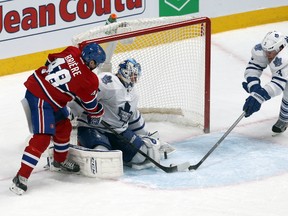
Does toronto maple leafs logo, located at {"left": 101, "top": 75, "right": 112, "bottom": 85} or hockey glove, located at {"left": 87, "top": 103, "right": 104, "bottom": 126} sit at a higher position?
toronto maple leafs logo, located at {"left": 101, "top": 75, "right": 112, "bottom": 85}

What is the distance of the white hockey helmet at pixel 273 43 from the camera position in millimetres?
5863

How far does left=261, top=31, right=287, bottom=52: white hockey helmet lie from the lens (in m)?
5.86

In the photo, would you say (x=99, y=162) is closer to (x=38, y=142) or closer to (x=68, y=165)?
(x=68, y=165)

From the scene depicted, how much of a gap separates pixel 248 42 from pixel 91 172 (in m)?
2.85

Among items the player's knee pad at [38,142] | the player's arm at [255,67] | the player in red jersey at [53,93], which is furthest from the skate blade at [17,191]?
the player's arm at [255,67]

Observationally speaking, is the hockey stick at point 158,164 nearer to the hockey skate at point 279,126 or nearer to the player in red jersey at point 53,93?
the player in red jersey at point 53,93

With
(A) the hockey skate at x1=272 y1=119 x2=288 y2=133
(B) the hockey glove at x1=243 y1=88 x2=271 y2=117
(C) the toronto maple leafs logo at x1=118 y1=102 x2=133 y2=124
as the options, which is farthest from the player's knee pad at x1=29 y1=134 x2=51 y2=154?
(A) the hockey skate at x1=272 y1=119 x2=288 y2=133

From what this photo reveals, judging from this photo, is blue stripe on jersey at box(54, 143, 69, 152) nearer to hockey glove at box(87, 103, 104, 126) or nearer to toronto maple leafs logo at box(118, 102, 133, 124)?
hockey glove at box(87, 103, 104, 126)

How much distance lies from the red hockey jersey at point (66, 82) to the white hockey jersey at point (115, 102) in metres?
0.21

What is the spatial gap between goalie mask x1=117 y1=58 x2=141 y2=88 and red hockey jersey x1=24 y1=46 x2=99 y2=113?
31 centimetres

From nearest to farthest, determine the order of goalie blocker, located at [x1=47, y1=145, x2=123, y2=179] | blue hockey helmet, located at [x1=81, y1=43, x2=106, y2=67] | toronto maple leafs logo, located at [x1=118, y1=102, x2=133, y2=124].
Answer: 1. blue hockey helmet, located at [x1=81, y1=43, x2=106, y2=67]
2. goalie blocker, located at [x1=47, y1=145, x2=123, y2=179]
3. toronto maple leafs logo, located at [x1=118, y1=102, x2=133, y2=124]

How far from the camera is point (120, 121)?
18.5 ft

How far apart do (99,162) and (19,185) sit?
0.44 metres

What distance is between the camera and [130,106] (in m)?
5.65
